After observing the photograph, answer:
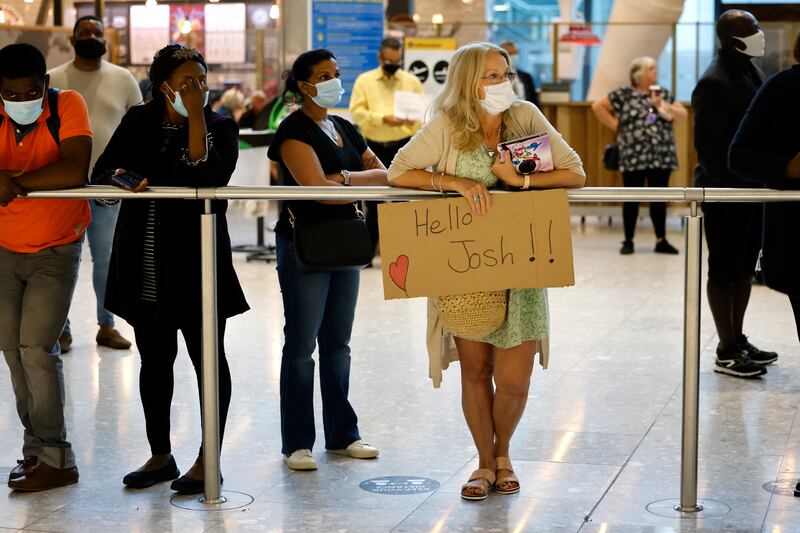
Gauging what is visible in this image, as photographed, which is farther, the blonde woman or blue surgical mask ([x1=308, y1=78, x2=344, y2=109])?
blue surgical mask ([x1=308, y1=78, x2=344, y2=109])

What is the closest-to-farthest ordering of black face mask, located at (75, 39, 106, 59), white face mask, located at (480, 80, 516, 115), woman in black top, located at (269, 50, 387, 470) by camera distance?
1. white face mask, located at (480, 80, 516, 115)
2. woman in black top, located at (269, 50, 387, 470)
3. black face mask, located at (75, 39, 106, 59)

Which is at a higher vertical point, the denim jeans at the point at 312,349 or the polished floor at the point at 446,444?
the denim jeans at the point at 312,349

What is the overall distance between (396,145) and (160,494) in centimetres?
617

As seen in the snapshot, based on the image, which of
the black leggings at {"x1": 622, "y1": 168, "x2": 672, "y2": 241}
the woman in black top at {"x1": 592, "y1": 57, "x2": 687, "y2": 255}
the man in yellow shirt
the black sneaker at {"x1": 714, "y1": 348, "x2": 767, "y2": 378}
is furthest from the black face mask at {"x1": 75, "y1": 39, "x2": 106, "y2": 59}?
the black leggings at {"x1": 622, "y1": 168, "x2": 672, "y2": 241}

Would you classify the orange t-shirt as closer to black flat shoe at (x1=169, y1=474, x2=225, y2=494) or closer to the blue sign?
black flat shoe at (x1=169, y1=474, x2=225, y2=494)

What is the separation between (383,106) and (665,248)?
9.91ft

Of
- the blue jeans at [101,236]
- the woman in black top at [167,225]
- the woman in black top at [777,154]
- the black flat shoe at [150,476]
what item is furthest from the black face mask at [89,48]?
the woman in black top at [777,154]

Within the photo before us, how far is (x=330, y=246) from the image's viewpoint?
4574 mm

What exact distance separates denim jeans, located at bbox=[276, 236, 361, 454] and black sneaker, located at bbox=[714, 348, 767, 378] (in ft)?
7.56

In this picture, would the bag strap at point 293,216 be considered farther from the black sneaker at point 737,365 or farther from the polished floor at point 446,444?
the black sneaker at point 737,365

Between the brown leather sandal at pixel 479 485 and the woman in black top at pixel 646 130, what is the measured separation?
23.1 feet

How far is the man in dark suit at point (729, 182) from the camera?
6191 mm

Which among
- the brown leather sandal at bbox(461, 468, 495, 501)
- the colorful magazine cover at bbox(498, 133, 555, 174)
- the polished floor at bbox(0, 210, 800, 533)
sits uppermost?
the colorful magazine cover at bbox(498, 133, 555, 174)

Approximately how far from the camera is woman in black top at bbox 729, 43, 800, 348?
448cm
